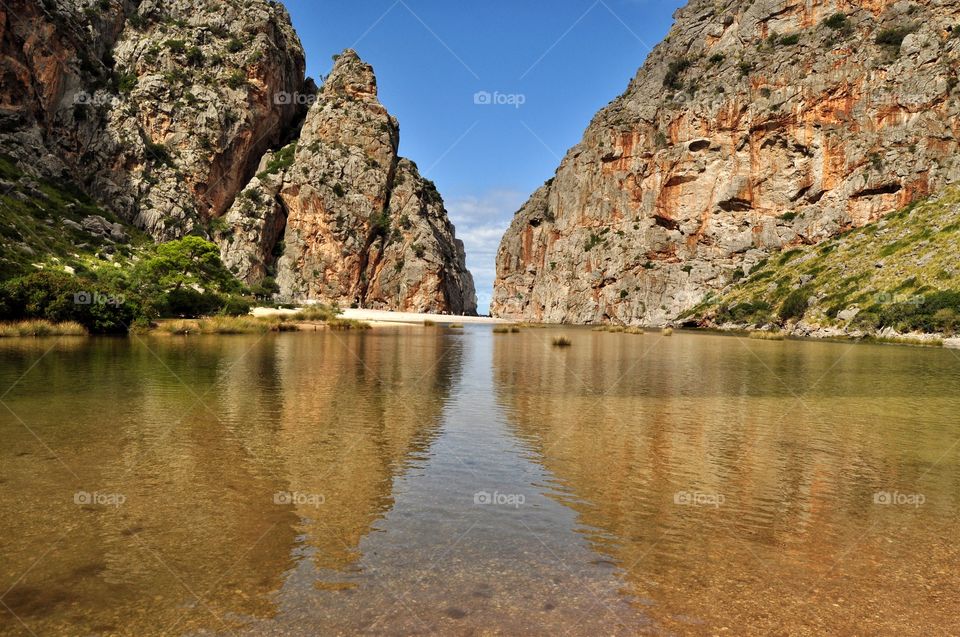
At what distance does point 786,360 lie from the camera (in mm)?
32969

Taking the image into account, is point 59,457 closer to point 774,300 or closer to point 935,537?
point 935,537

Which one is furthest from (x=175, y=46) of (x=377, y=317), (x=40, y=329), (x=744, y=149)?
(x=744, y=149)

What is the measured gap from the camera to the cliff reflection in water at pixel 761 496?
535 cm

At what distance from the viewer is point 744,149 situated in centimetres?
11031

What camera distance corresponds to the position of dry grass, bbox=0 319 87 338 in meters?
33.5

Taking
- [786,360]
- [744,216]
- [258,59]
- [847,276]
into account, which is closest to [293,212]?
[258,59]

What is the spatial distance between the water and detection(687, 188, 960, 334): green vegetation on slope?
5084 centimetres

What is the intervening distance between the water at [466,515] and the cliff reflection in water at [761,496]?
0.04 metres

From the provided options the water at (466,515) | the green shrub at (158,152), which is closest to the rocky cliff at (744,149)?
the green shrub at (158,152)

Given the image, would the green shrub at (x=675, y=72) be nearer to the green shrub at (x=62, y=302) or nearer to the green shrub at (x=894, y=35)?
the green shrub at (x=894, y=35)

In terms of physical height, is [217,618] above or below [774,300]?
below

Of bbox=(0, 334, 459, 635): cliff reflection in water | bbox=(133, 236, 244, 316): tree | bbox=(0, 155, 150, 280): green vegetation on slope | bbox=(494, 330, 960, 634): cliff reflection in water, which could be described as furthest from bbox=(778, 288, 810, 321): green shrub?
bbox=(0, 155, 150, 280): green vegetation on slope

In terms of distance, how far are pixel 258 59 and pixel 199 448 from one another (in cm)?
13141

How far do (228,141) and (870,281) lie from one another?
116m
